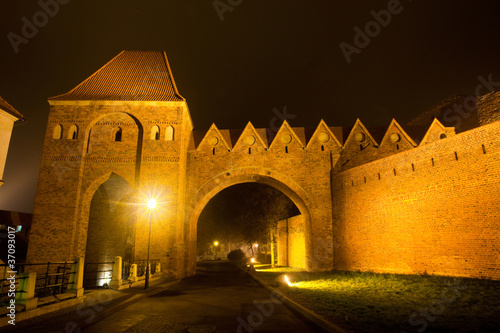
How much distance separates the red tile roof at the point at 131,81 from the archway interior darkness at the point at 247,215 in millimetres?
12749

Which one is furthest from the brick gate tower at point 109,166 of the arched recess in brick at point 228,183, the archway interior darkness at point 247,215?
the archway interior darkness at point 247,215

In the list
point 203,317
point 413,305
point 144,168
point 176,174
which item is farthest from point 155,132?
point 413,305

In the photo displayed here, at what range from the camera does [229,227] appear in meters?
43.0

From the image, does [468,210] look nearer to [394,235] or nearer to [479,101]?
[394,235]

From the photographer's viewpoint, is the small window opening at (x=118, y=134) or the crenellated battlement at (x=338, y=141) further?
the crenellated battlement at (x=338, y=141)

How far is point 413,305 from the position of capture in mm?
7629

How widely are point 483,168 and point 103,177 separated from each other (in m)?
18.2

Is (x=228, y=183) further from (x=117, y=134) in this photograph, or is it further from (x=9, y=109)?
(x=9, y=109)

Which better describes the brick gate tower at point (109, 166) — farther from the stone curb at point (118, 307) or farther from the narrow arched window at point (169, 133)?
the stone curb at point (118, 307)

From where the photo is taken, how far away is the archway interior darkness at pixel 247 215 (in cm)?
2764

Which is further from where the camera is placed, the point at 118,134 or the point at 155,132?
the point at 118,134

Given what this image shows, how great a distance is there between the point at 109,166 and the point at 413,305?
1648 cm

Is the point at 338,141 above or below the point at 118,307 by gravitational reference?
above

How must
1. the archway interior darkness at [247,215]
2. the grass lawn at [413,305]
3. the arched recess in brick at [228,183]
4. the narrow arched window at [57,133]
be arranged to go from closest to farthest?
the grass lawn at [413,305], the narrow arched window at [57,133], the arched recess in brick at [228,183], the archway interior darkness at [247,215]
